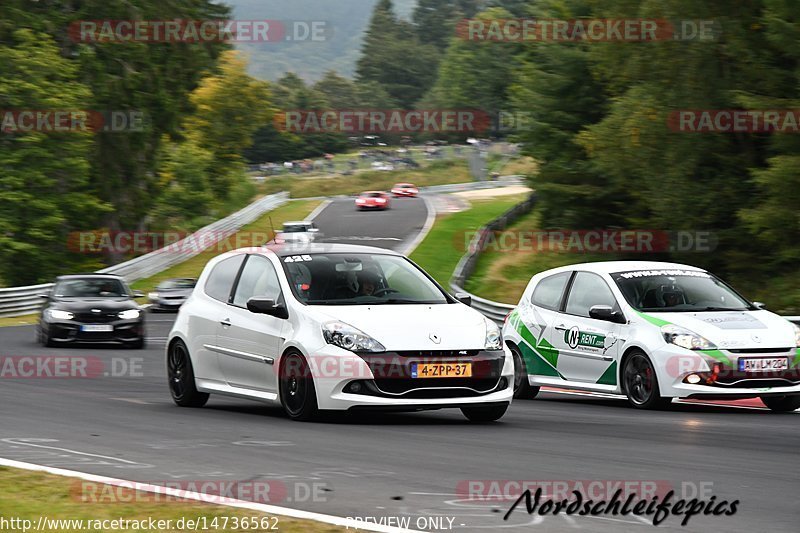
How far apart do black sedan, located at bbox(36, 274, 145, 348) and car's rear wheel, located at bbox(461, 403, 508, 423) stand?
1435cm

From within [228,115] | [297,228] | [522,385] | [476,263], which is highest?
[228,115]

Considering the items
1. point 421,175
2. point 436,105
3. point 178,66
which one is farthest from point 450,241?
point 436,105

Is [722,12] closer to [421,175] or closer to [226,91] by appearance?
[226,91]

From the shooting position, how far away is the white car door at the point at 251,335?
12.2 meters

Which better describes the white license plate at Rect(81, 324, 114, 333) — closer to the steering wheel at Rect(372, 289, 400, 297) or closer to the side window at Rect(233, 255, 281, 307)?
the side window at Rect(233, 255, 281, 307)

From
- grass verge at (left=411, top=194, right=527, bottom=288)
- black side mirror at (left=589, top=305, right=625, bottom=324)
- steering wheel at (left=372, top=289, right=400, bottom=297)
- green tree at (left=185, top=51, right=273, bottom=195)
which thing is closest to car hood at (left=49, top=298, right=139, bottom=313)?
black side mirror at (left=589, top=305, right=625, bottom=324)

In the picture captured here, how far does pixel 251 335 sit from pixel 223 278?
1.22 meters

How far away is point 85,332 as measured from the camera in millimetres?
25172

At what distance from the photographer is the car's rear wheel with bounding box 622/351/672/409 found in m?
13.6

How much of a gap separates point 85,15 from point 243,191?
55121mm

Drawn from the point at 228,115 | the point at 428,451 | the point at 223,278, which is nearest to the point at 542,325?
the point at 223,278

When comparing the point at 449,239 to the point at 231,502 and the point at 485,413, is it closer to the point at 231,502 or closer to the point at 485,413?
the point at 485,413

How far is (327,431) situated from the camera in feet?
36.1

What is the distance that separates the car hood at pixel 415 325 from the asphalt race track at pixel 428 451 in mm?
717
